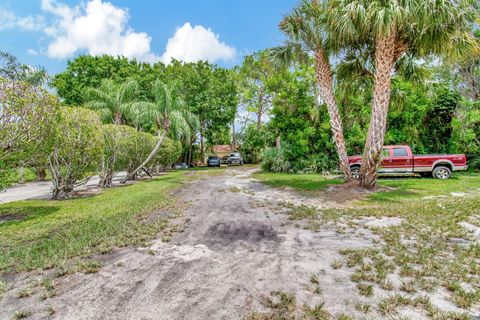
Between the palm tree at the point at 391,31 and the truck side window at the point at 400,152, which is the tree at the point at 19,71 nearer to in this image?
the palm tree at the point at 391,31

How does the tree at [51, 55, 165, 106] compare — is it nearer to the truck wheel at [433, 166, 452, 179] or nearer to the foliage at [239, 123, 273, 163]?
the foliage at [239, 123, 273, 163]

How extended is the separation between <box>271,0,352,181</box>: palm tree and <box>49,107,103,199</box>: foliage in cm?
794

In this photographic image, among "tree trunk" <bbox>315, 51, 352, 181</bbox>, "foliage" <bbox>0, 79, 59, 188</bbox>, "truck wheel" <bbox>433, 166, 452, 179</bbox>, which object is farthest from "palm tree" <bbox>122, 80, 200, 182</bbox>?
"truck wheel" <bbox>433, 166, 452, 179</bbox>

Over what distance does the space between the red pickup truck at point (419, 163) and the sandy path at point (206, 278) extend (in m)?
9.93

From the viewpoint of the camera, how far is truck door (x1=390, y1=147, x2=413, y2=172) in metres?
12.8

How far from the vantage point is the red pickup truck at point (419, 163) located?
40.7 feet

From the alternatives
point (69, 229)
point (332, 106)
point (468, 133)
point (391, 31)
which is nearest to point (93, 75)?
point (332, 106)

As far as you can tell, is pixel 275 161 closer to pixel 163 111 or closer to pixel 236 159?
pixel 163 111

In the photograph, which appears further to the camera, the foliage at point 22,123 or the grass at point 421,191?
the grass at point 421,191

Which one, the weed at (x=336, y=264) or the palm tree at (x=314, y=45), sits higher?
the palm tree at (x=314, y=45)

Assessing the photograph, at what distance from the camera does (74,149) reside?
8.88m

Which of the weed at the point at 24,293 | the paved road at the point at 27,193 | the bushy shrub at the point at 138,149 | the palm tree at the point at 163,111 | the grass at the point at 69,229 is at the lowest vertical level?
the weed at the point at 24,293

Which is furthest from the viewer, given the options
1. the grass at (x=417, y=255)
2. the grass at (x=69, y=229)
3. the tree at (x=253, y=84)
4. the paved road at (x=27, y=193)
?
the tree at (x=253, y=84)

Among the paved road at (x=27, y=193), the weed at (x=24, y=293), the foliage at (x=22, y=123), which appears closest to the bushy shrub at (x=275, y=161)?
the paved road at (x=27, y=193)
